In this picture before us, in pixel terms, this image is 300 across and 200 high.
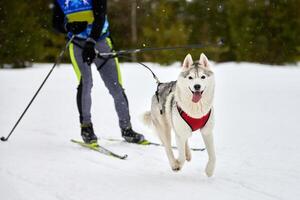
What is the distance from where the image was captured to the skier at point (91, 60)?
5227 millimetres

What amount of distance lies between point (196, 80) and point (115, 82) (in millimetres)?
1951

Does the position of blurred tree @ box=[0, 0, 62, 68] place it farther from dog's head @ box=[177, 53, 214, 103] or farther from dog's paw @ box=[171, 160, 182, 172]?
dog's head @ box=[177, 53, 214, 103]

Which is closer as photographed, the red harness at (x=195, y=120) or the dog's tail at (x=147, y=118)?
the red harness at (x=195, y=120)

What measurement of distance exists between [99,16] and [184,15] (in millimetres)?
23486

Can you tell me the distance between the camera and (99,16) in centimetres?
515

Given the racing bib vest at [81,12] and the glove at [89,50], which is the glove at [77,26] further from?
the glove at [89,50]

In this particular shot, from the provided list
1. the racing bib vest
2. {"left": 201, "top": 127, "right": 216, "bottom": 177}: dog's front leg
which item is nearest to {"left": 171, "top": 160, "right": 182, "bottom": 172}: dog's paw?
{"left": 201, "top": 127, "right": 216, "bottom": 177}: dog's front leg

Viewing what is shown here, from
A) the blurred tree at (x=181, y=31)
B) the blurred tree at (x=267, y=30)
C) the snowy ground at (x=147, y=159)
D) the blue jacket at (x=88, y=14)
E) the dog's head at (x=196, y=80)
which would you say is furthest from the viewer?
the blurred tree at (x=181, y=31)

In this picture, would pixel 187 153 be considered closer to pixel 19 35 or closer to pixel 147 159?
pixel 147 159

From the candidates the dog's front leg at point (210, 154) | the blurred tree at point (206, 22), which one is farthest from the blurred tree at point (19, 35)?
the dog's front leg at point (210, 154)

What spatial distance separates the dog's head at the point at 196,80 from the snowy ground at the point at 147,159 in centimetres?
73

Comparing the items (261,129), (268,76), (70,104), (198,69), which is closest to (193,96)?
(198,69)

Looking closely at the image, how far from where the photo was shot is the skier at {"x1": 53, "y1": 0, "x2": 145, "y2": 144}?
5227 millimetres

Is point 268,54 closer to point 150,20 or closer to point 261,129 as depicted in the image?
point 150,20
